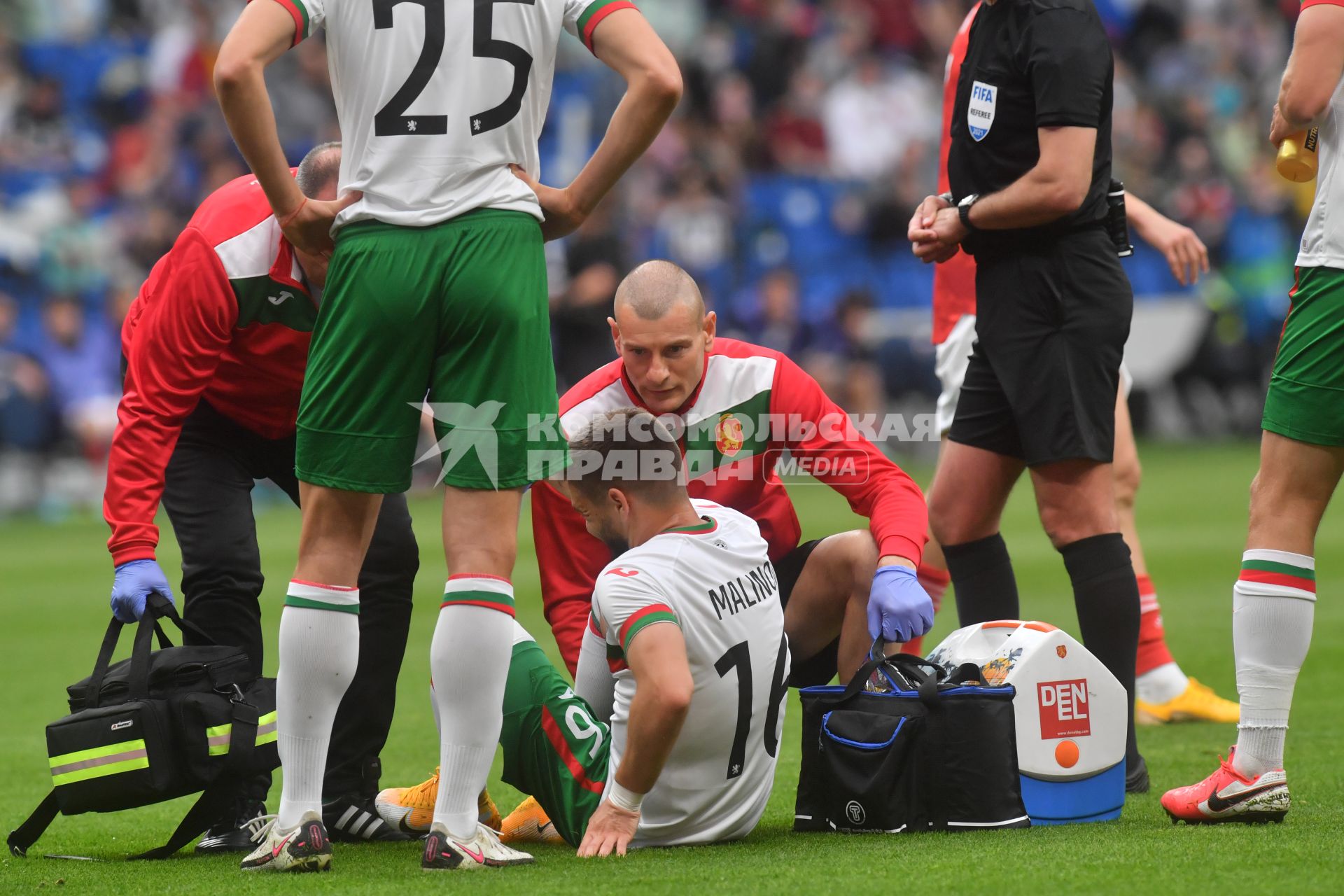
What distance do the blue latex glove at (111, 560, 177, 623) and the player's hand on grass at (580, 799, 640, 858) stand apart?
1093 mm

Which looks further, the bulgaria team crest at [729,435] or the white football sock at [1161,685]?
the white football sock at [1161,685]

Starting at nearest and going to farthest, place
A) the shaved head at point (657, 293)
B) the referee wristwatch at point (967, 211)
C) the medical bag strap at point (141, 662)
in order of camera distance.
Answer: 1. the medical bag strap at point (141, 662)
2. the shaved head at point (657, 293)
3. the referee wristwatch at point (967, 211)

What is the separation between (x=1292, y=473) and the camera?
3.71 metres

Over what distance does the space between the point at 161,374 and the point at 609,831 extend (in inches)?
59.9

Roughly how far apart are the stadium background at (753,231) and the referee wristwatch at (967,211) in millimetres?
2511

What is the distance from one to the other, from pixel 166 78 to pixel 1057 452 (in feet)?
52.0

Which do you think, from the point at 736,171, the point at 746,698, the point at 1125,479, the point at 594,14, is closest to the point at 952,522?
the point at 746,698

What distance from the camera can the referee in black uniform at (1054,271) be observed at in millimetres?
4379

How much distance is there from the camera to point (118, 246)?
53.1ft

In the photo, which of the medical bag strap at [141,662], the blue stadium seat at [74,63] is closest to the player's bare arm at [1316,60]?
the medical bag strap at [141,662]

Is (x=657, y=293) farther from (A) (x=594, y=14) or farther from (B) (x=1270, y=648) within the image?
(B) (x=1270, y=648)

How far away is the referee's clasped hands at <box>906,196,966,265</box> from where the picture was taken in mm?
4621

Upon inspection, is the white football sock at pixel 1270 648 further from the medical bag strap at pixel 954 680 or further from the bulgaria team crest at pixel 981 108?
the bulgaria team crest at pixel 981 108

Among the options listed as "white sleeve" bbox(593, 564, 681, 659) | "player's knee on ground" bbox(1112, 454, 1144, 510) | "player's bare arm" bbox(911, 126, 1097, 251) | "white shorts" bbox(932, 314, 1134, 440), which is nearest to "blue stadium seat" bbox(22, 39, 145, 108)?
"white shorts" bbox(932, 314, 1134, 440)
